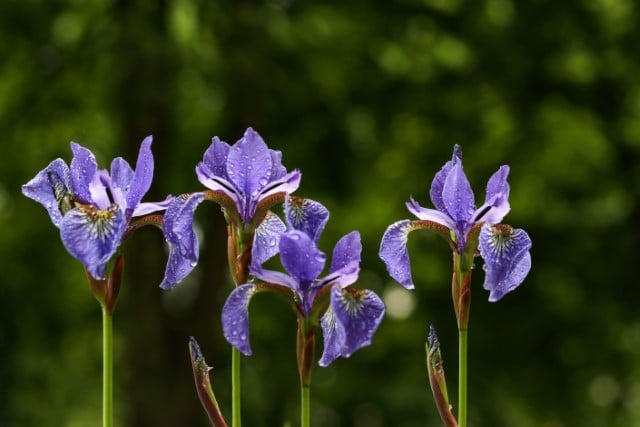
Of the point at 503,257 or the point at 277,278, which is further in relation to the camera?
the point at 503,257

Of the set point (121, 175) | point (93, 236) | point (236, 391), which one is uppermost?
point (121, 175)

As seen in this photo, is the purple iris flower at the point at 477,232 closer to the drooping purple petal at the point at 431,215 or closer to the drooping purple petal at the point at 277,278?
the drooping purple petal at the point at 431,215

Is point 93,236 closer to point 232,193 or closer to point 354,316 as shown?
point 232,193

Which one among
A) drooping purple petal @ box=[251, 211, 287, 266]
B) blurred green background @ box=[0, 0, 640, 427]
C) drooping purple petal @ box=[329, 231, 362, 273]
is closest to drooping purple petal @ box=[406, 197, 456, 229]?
drooping purple petal @ box=[329, 231, 362, 273]

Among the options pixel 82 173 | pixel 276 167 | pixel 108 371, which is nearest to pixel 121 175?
pixel 82 173

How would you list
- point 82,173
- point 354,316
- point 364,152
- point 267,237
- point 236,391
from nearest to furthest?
point 354,316, point 236,391, point 82,173, point 267,237, point 364,152

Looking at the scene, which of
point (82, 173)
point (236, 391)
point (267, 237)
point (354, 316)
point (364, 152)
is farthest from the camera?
point (364, 152)

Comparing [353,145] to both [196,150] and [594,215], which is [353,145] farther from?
[594,215]

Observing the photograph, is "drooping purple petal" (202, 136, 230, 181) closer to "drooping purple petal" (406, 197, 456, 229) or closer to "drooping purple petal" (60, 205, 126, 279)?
"drooping purple petal" (60, 205, 126, 279)
